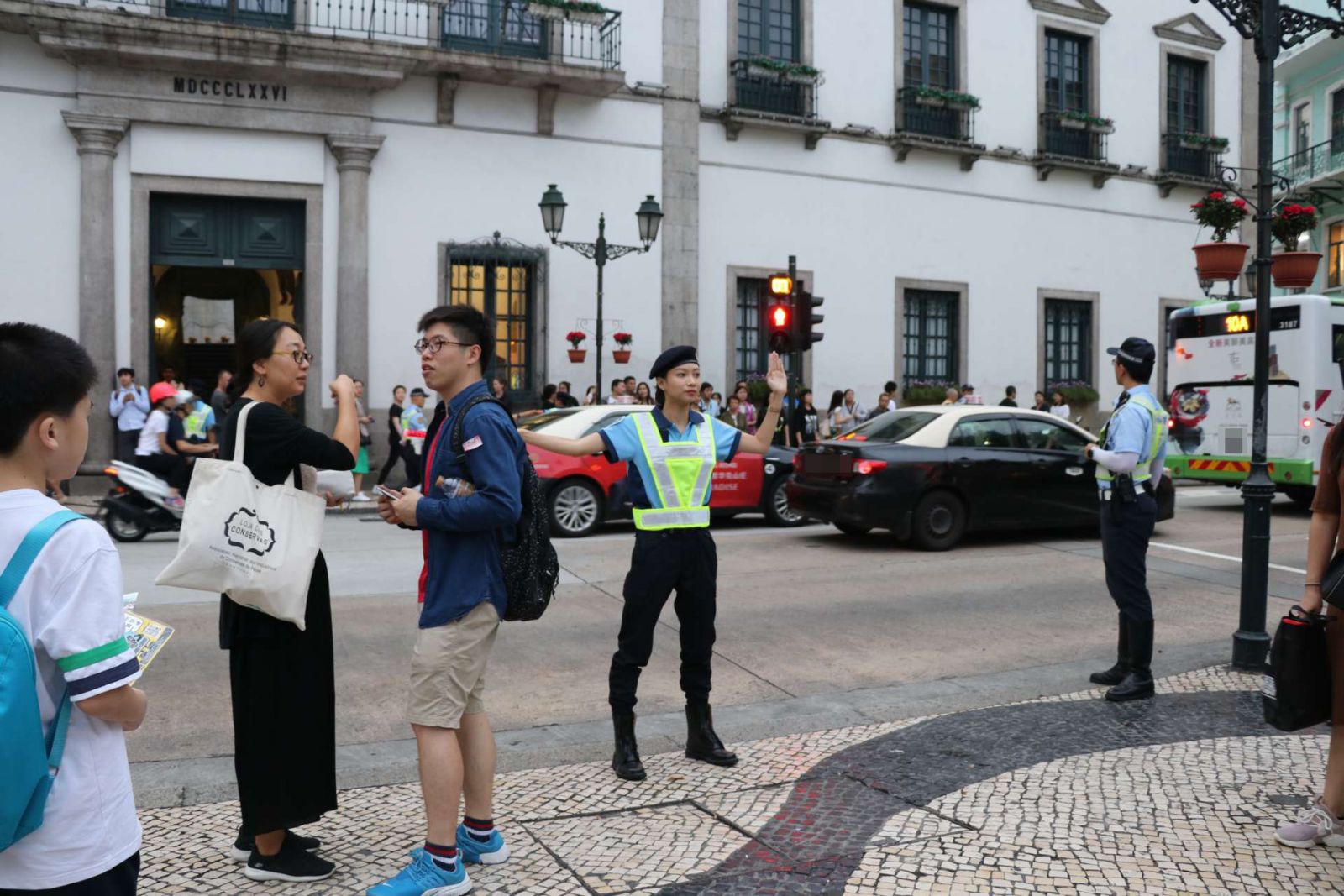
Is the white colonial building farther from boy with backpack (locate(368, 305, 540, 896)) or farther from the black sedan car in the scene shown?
boy with backpack (locate(368, 305, 540, 896))

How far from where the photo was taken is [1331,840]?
4.14 meters

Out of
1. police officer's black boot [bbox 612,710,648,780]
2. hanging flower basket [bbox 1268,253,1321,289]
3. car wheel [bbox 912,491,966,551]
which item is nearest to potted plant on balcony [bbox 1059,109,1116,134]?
car wheel [bbox 912,491,966,551]

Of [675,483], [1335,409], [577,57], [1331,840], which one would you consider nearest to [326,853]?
[675,483]

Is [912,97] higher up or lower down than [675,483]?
higher up

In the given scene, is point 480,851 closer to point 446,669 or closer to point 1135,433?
point 446,669

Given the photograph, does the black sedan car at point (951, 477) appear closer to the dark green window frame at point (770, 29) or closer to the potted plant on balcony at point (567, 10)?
the potted plant on balcony at point (567, 10)

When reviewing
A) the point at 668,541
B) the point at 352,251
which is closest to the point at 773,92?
the point at 352,251

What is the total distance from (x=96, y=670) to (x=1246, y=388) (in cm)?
1741

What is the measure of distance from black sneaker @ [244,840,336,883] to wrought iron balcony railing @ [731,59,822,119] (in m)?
18.9

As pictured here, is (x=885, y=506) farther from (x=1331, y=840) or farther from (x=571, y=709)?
(x=1331, y=840)

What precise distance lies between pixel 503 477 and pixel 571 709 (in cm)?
284

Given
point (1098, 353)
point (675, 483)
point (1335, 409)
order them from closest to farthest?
1. point (675, 483)
2. point (1335, 409)
3. point (1098, 353)

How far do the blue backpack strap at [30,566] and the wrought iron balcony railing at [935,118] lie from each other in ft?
74.4

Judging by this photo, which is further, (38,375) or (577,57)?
(577,57)
